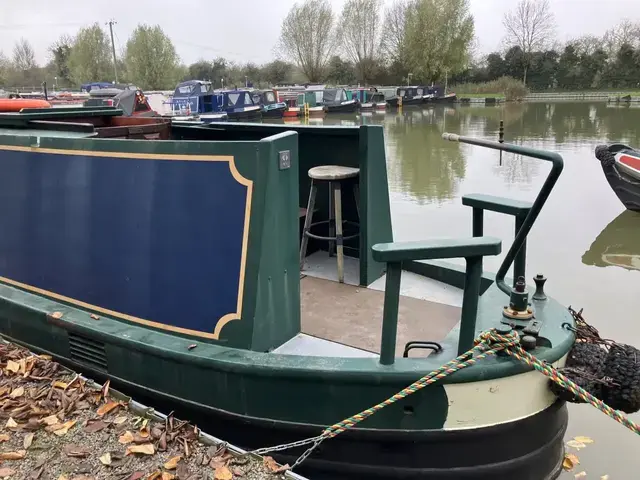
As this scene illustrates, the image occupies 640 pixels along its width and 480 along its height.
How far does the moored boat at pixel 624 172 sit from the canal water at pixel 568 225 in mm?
340

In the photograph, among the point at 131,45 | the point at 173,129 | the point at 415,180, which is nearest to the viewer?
the point at 173,129

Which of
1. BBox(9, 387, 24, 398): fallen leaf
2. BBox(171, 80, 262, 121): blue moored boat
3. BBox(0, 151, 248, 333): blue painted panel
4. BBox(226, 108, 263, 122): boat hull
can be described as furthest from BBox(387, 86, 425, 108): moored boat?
BBox(9, 387, 24, 398): fallen leaf

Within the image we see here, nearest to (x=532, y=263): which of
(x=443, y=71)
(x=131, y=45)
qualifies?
(x=443, y=71)

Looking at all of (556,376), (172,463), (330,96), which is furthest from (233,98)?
(556,376)

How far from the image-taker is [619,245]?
9391mm

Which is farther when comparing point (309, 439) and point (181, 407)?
point (181, 407)

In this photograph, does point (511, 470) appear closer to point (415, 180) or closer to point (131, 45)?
point (415, 180)

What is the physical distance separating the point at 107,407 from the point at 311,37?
69.8 m

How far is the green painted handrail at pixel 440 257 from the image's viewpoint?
2.40 m

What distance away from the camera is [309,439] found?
274 centimetres

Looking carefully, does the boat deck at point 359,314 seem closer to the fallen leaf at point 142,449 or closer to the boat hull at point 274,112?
the fallen leaf at point 142,449

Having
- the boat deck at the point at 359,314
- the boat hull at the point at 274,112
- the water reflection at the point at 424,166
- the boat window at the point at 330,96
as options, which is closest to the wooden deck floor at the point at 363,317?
the boat deck at the point at 359,314

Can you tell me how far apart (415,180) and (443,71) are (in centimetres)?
5191

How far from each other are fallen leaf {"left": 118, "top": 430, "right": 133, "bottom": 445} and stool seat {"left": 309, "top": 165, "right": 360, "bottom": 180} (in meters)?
2.11
